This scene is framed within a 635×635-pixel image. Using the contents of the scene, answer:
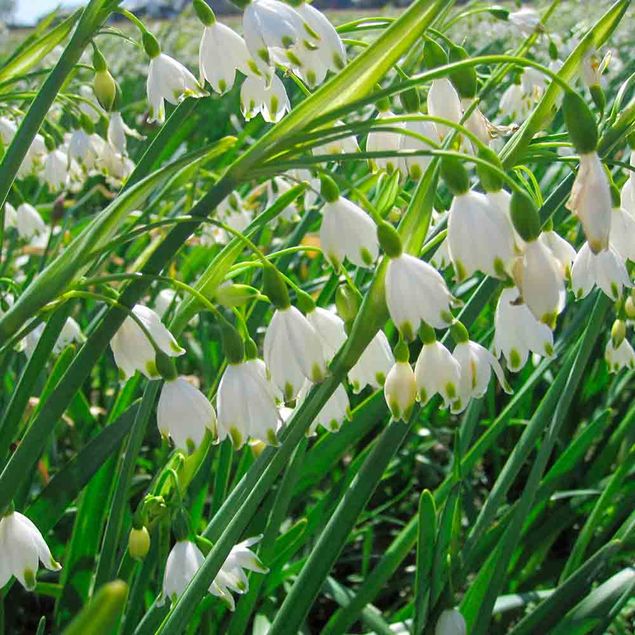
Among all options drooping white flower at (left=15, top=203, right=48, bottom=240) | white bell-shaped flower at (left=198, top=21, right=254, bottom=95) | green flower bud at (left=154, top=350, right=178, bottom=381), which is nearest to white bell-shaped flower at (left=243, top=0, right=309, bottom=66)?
white bell-shaped flower at (left=198, top=21, right=254, bottom=95)

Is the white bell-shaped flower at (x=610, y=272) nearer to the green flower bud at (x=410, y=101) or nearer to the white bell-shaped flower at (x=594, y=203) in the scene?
the white bell-shaped flower at (x=594, y=203)

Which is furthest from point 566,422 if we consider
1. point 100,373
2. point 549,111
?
point 549,111

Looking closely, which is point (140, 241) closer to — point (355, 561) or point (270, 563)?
point (355, 561)

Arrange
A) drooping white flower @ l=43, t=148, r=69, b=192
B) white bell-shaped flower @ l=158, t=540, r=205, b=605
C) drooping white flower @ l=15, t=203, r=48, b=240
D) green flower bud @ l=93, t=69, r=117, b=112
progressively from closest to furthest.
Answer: white bell-shaped flower @ l=158, t=540, r=205, b=605, green flower bud @ l=93, t=69, r=117, b=112, drooping white flower @ l=43, t=148, r=69, b=192, drooping white flower @ l=15, t=203, r=48, b=240

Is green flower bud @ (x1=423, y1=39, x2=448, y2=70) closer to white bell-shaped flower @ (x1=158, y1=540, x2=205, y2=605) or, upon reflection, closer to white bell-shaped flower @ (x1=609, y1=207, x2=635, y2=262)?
white bell-shaped flower @ (x1=609, y1=207, x2=635, y2=262)

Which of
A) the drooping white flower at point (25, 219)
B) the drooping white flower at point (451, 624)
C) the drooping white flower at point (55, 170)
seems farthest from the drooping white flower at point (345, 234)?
the drooping white flower at point (25, 219)

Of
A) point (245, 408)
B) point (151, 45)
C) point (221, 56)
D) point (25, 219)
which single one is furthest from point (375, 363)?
point (25, 219)
